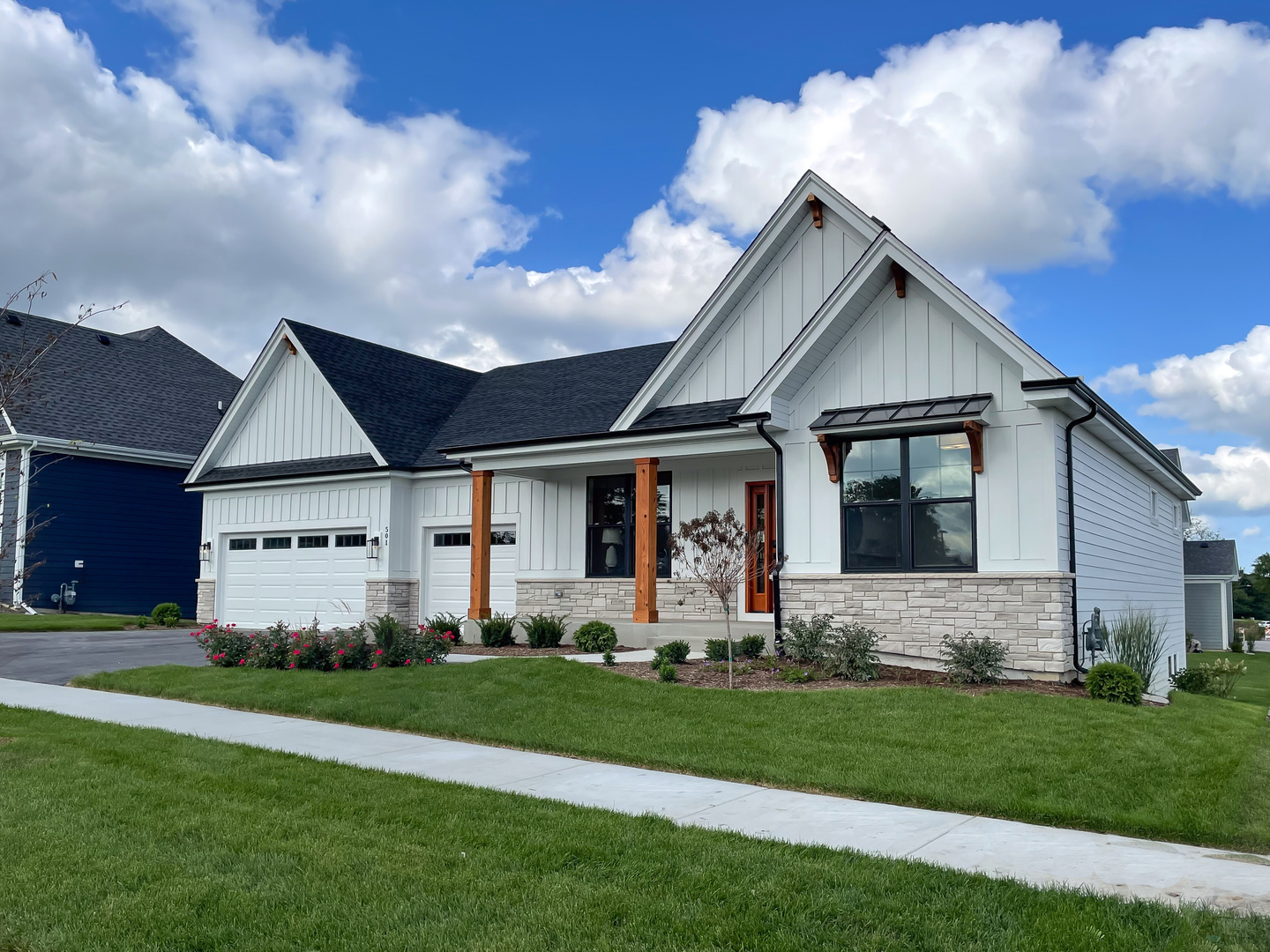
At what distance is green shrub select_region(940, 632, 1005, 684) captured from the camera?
11008mm

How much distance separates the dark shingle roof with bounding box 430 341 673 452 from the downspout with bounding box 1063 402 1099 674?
26.4ft

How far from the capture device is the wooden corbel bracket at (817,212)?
15922 millimetres

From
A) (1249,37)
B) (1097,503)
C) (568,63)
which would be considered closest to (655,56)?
(568,63)

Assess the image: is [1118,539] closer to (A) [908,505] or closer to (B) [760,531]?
(A) [908,505]

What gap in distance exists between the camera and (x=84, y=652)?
16.1m

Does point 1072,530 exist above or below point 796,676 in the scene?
above

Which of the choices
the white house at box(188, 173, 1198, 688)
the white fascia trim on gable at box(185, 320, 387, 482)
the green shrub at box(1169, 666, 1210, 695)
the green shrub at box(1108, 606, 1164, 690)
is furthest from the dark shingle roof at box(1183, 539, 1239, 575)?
the white fascia trim on gable at box(185, 320, 387, 482)

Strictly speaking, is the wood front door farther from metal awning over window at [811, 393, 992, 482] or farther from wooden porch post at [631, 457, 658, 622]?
metal awning over window at [811, 393, 992, 482]

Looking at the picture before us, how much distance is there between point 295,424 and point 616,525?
9027mm

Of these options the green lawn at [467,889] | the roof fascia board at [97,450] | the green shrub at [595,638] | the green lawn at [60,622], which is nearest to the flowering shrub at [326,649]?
the green shrub at [595,638]

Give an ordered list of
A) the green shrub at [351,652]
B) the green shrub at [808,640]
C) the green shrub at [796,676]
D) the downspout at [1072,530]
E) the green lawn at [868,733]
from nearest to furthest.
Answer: the green lawn at [868,733] → the green shrub at [796,676] → the downspout at [1072,530] → the green shrub at [808,640] → the green shrub at [351,652]

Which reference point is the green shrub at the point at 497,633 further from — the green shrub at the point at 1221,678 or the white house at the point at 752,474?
the green shrub at the point at 1221,678

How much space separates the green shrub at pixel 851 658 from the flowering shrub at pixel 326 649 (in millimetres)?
5397

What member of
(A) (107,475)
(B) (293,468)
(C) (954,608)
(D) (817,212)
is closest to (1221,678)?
(C) (954,608)
